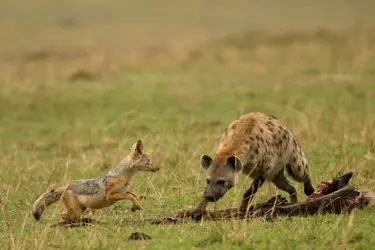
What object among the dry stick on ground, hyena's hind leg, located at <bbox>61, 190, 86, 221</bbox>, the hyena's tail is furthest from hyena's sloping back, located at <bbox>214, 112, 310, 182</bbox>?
the hyena's tail

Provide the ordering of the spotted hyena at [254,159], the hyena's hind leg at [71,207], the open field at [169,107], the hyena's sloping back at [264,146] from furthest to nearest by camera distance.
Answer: the hyena's sloping back at [264,146], the spotted hyena at [254,159], the hyena's hind leg at [71,207], the open field at [169,107]

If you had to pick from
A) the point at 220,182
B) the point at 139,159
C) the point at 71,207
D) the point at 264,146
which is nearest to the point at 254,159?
the point at 264,146

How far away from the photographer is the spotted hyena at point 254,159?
834 centimetres

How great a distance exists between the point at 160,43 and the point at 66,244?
20.1 meters

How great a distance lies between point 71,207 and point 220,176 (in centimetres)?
128

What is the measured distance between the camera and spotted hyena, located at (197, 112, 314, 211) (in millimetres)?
8344

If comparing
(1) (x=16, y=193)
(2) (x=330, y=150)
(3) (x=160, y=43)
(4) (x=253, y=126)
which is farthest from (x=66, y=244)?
(3) (x=160, y=43)

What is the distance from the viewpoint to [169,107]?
54.4 ft

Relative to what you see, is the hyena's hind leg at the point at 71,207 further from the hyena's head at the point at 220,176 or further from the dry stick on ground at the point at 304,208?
the hyena's head at the point at 220,176

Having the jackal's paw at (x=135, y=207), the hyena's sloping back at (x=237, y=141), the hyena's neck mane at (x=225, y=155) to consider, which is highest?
the hyena's sloping back at (x=237, y=141)

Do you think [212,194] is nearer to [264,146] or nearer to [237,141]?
[237,141]

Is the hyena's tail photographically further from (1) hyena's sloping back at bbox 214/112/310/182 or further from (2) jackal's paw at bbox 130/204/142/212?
(1) hyena's sloping back at bbox 214/112/310/182

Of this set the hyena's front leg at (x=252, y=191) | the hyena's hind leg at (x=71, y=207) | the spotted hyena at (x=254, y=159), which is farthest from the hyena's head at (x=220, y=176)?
the hyena's hind leg at (x=71, y=207)

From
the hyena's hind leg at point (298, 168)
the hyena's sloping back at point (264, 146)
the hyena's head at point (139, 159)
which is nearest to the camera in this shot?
the hyena's sloping back at point (264, 146)
